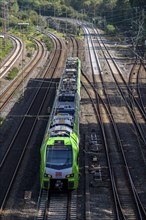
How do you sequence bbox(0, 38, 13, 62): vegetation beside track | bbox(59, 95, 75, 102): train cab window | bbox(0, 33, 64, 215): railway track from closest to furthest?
bbox(0, 33, 64, 215): railway track < bbox(59, 95, 75, 102): train cab window < bbox(0, 38, 13, 62): vegetation beside track

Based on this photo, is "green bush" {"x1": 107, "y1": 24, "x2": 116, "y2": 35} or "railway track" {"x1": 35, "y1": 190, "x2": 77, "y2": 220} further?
"green bush" {"x1": 107, "y1": 24, "x2": 116, "y2": 35}

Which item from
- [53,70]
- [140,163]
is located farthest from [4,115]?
[53,70]

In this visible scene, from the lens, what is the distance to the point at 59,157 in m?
21.8

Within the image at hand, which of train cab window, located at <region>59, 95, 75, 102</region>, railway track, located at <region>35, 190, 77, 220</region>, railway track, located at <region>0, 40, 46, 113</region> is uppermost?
railway track, located at <region>0, 40, 46, 113</region>

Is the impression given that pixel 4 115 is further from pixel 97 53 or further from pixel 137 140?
pixel 97 53

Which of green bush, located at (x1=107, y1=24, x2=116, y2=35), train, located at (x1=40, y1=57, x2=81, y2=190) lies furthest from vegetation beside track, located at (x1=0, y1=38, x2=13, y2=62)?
train, located at (x1=40, y1=57, x2=81, y2=190)

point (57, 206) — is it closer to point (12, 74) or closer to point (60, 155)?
point (60, 155)

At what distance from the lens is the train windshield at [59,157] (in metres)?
21.4

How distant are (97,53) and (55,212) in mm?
52313

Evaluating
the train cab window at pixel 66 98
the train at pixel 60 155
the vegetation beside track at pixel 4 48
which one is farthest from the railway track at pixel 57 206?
the vegetation beside track at pixel 4 48

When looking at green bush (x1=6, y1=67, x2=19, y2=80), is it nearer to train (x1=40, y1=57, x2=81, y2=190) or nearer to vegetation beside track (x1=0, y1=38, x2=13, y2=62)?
vegetation beside track (x1=0, y1=38, x2=13, y2=62)

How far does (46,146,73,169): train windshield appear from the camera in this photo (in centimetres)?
2144

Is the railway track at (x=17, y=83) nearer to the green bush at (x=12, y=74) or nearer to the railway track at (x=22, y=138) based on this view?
the green bush at (x=12, y=74)

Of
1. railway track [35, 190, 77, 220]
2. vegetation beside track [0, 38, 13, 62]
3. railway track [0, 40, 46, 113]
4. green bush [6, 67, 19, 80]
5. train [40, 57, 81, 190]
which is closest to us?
railway track [35, 190, 77, 220]
